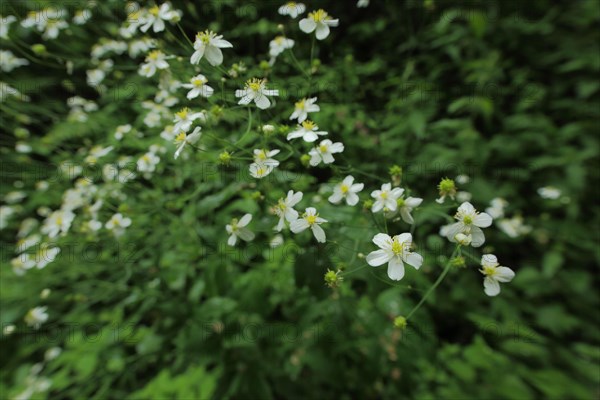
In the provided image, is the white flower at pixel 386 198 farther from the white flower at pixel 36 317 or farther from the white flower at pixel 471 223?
the white flower at pixel 36 317

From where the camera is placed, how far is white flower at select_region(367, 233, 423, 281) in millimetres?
966

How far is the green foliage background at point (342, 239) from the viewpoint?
1.71 m

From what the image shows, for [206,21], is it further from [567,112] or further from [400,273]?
[567,112]

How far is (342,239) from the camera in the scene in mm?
1396

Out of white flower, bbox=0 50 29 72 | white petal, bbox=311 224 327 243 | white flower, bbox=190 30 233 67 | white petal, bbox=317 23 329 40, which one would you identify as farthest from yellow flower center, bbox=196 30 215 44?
white flower, bbox=0 50 29 72

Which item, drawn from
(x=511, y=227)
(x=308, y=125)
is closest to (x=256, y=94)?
(x=308, y=125)

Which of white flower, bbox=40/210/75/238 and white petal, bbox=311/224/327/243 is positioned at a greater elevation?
white flower, bbox=40/210/75/238

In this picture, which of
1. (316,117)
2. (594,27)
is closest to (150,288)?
(316,117)

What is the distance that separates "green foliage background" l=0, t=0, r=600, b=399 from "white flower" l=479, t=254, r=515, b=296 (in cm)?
22

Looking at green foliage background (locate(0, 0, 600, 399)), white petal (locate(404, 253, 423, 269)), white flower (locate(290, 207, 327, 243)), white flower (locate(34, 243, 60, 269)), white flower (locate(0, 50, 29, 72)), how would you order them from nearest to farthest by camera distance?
1. white petal (locate(404, 253, 423, 269))
2. white flower (locate(290, 207, 327, 243))
3. white flower (locate(34, 243, 60, 269))
4. green foliage background (locate(0, 0, 600, 399))
5. white flower (locate(0, 50, 29, 72))

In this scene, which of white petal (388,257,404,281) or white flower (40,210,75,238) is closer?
white petal (388,257,404,281)

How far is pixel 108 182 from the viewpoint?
197cm

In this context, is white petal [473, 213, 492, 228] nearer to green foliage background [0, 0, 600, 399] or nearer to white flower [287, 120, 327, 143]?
green foliage background [0, 0, 600, 399]

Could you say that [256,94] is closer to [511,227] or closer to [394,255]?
[394,255]
